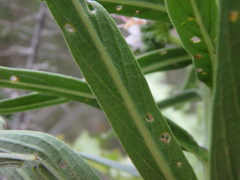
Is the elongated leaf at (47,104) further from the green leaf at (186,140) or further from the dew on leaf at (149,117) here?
the dew on leaf at (149,117)

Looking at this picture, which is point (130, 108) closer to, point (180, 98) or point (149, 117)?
point (149, 117)

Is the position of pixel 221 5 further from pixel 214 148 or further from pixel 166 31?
pixel 166 31

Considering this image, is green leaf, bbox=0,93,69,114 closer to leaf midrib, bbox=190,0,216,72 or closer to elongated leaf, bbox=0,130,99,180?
elongated leaf, bbox=0,130,99,180

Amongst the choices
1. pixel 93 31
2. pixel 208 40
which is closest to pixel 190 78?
pixel 208 40

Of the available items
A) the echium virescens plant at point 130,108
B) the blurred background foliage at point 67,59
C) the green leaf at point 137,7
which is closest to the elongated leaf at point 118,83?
the echium virescens plant at point 130,108

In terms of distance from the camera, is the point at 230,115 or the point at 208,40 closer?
the point at 230,115

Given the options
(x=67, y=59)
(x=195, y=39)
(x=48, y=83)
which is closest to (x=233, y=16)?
(x=195, y=39)
